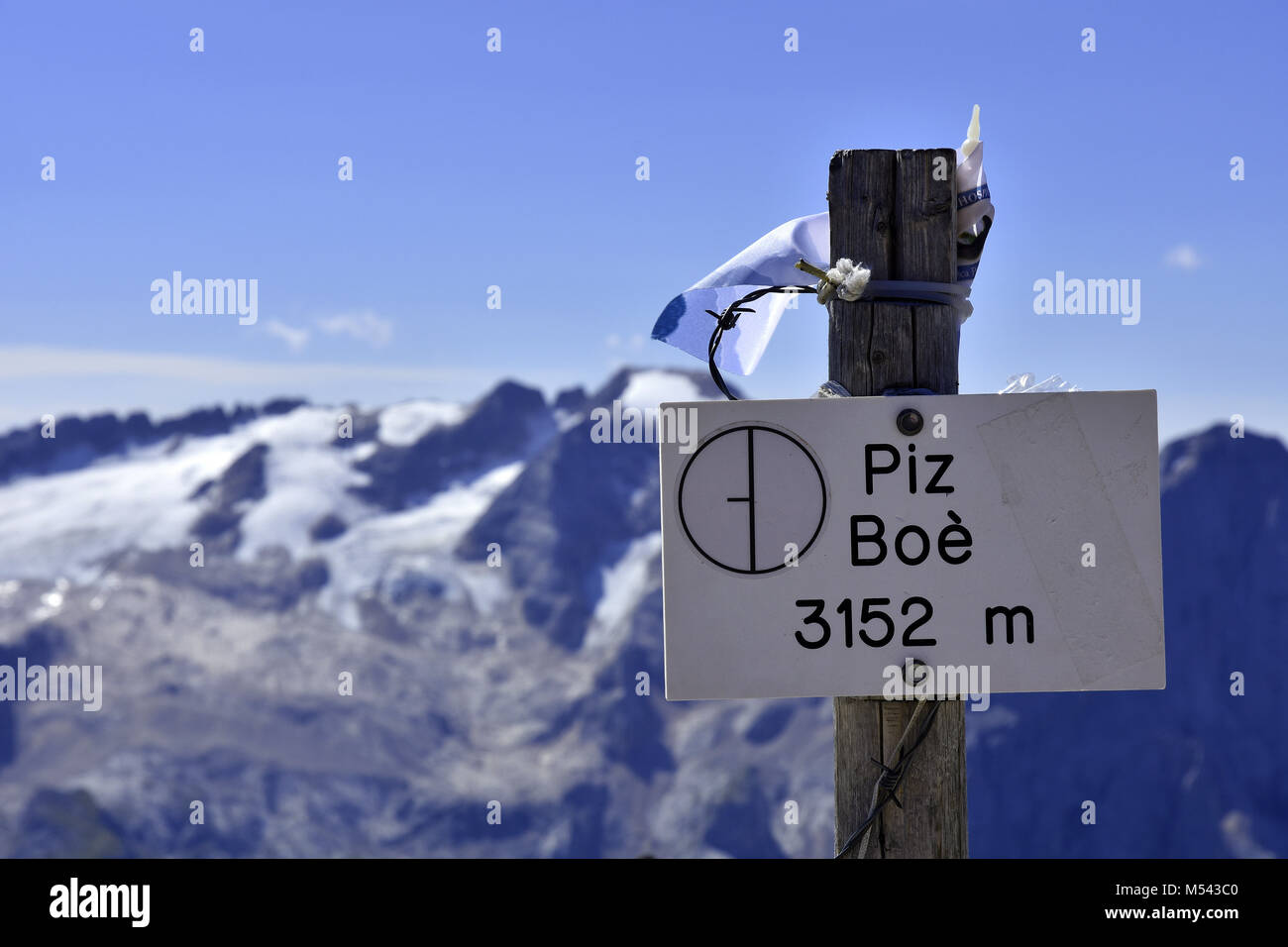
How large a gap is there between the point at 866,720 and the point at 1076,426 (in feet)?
3.72

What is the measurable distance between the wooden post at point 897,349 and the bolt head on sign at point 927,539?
8.9 inches

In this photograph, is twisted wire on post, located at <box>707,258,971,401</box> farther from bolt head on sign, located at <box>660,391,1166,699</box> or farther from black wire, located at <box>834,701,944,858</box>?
black wire, located at <box>834,701,944,858</box>

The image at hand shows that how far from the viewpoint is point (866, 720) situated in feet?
13.4

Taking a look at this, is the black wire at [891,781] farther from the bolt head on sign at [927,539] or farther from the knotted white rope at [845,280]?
the knotted white rope at [845,280]

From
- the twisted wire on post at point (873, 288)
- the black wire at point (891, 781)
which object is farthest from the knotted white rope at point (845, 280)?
the black wire at point (891, 781)

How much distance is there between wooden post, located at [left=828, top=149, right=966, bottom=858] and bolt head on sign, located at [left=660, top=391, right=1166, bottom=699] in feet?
0.74

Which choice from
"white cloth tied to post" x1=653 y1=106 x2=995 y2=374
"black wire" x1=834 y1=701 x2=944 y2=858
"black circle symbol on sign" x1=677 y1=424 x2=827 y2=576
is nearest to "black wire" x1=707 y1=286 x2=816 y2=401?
"white cloth tied to post" x1=653 y1=106 x2=995 y2=374

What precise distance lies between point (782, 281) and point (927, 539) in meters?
1.14

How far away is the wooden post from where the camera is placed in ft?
13.4

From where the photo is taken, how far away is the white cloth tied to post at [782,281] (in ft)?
13.7

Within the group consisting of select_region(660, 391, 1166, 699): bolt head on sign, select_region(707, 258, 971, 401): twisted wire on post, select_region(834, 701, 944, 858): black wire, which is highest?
select_region(707, 258, 971, 401): twisted wire on post
